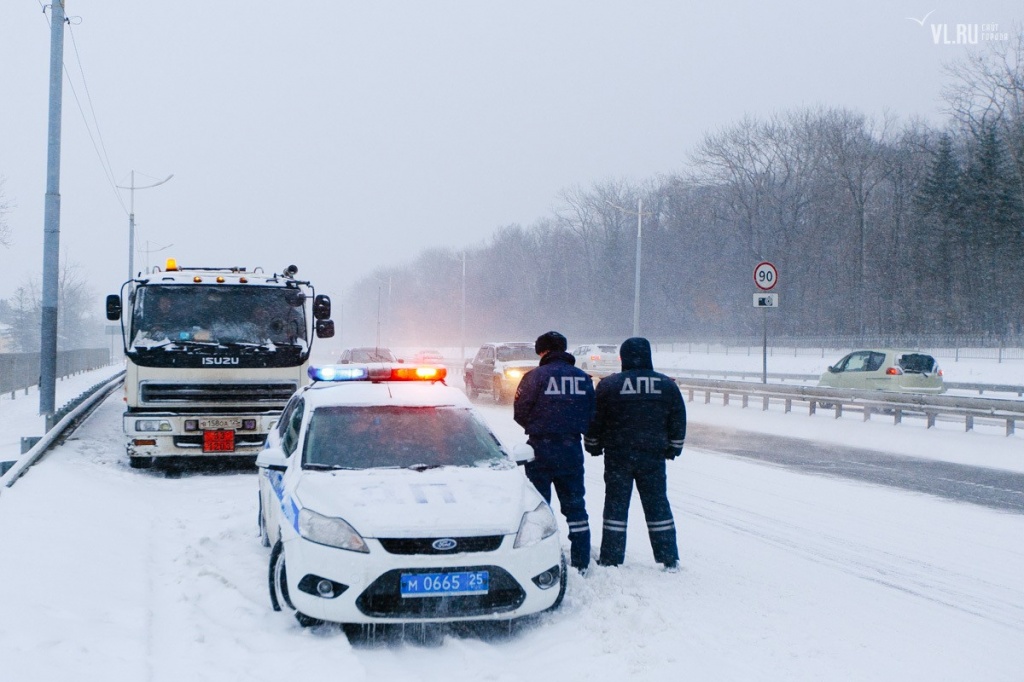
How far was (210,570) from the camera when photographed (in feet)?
23.5

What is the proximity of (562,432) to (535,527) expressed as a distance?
4.81 ft

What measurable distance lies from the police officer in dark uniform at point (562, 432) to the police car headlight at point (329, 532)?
201 cm

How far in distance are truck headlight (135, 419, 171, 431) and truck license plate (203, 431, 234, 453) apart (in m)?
0.48

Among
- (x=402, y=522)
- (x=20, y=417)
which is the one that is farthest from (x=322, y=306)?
(x=20, y=417)

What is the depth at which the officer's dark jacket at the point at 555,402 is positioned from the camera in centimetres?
724

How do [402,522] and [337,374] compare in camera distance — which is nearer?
[402,522]

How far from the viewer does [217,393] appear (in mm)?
12055

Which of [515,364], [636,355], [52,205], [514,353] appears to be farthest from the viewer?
[514,353]

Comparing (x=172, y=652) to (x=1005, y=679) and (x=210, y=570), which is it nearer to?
(x=210, y=570)

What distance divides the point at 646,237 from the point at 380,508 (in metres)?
80.9

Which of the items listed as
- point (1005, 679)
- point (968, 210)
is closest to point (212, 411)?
point (1005, 679)

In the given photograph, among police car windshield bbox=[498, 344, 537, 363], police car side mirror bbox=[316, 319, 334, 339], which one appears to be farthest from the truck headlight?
police car windshield bbox=[498, 344, 537, 363]

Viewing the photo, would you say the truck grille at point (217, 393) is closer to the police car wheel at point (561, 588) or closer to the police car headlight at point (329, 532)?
the police car headlight at point (329, 532)

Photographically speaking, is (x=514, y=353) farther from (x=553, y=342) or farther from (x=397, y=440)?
(x=397, y=440)
